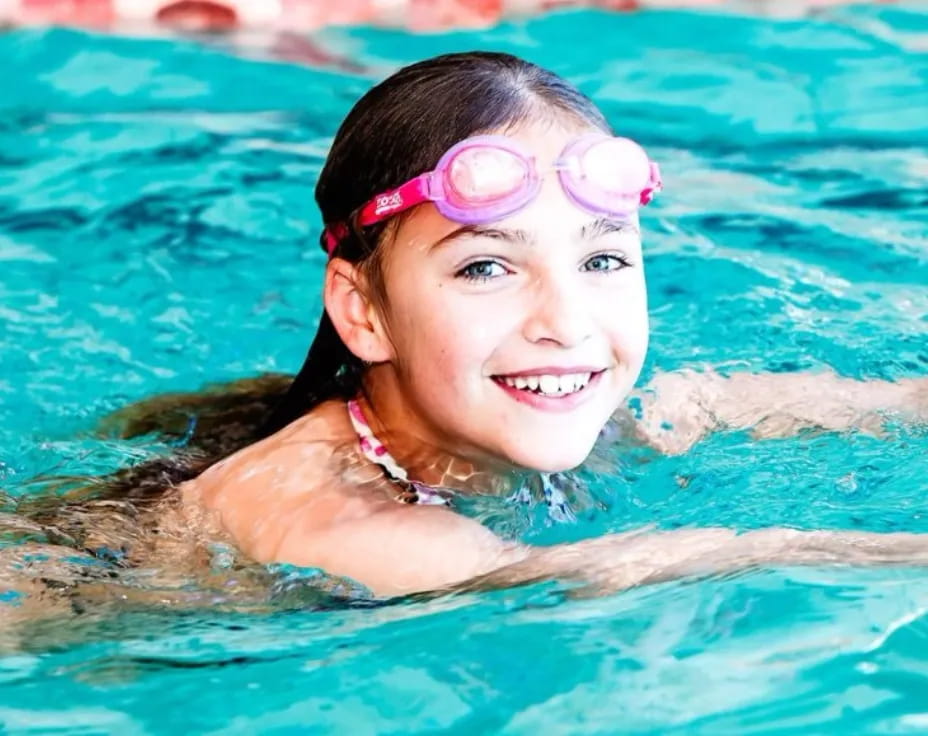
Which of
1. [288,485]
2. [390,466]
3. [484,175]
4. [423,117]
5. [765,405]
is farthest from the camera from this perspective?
[765,405]

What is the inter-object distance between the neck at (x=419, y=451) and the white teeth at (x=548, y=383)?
31 cm

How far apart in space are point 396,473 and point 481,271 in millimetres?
592

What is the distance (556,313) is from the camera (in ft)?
10.7

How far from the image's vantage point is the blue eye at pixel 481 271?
335 cm

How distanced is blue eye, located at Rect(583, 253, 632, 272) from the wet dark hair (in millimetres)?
324

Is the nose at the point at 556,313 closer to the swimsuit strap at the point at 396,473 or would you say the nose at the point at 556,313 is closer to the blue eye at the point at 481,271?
the blue eye at the point at 481,271

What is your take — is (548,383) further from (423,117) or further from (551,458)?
(423,117)

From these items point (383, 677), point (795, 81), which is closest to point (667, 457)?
point (383, 677)

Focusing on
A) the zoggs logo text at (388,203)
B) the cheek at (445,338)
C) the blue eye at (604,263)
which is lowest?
the cheek at (445,338)

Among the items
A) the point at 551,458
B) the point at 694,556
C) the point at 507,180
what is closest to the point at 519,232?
the point at 507,180

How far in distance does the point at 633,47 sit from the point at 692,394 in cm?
407

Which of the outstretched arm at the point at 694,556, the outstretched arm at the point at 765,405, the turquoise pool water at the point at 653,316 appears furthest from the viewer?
the outstretched arm at the point at 765,405

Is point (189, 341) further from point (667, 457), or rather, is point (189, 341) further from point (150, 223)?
point (667, 457)

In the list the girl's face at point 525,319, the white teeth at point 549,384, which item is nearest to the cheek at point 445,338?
the girl's face at point 525,319
